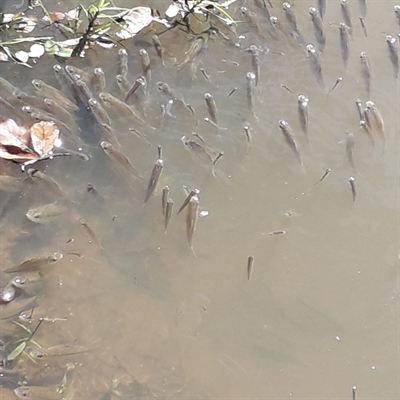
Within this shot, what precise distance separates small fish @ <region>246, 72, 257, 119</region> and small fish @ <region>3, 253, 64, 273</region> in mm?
1563

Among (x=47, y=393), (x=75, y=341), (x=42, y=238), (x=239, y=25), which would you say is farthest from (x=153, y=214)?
(x=239, y=25)

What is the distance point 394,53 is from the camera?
11.5ft

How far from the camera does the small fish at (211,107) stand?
3.19 meters

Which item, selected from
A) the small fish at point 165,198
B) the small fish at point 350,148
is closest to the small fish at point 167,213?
the small fish at point 165,198

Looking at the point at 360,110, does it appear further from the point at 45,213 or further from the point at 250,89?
the point at 45,213

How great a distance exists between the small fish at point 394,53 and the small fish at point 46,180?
7.84 feet

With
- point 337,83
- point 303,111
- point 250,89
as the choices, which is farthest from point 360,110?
point 250,89

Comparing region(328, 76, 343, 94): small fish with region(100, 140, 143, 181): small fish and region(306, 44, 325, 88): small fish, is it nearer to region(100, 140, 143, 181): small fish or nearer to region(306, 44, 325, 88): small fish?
region(306, 44, 325, 88): small fish

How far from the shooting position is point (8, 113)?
322 cm

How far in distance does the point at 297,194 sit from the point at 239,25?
150 centimetres

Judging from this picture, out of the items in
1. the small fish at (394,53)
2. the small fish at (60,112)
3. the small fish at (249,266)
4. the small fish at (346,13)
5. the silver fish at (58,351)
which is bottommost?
the silver fish at (58,351)

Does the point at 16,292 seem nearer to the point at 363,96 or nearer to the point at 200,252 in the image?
the point at 200,252

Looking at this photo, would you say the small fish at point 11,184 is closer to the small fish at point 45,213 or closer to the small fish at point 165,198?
the small fish at point 45,213

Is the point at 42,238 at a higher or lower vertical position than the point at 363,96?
lower
